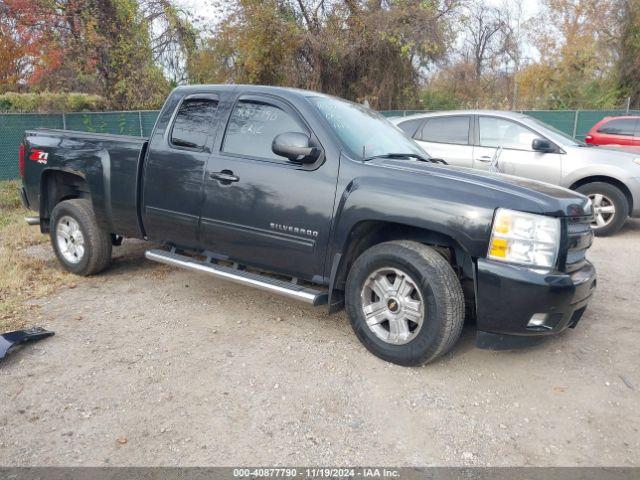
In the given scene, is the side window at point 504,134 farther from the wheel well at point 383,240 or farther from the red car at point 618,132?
the red car at point 618,132

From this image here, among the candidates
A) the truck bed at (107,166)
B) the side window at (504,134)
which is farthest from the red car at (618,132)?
the truck bed at (107,166)

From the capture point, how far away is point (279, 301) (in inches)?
191

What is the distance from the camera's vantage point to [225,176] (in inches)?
167

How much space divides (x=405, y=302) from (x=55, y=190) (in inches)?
163

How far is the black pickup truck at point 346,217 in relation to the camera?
10.8 ft

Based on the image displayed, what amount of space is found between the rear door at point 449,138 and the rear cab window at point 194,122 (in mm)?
4333

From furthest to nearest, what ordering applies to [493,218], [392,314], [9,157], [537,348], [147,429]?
[9,157] < [537,348] < [392,314] < [493,218] < [147,429]

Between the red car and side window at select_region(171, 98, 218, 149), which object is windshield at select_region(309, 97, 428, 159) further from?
the red car

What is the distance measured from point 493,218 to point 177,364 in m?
2.32

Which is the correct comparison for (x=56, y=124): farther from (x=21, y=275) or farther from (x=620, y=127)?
(x=620, y=127)

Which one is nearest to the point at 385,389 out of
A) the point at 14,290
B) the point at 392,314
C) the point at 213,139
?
the point at 392,314

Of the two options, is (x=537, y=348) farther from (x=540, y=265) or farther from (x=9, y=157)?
(x=9, y=157)

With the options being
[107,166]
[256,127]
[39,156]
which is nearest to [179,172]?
[256,127]

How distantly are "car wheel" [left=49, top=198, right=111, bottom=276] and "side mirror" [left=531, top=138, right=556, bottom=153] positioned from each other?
575cm
